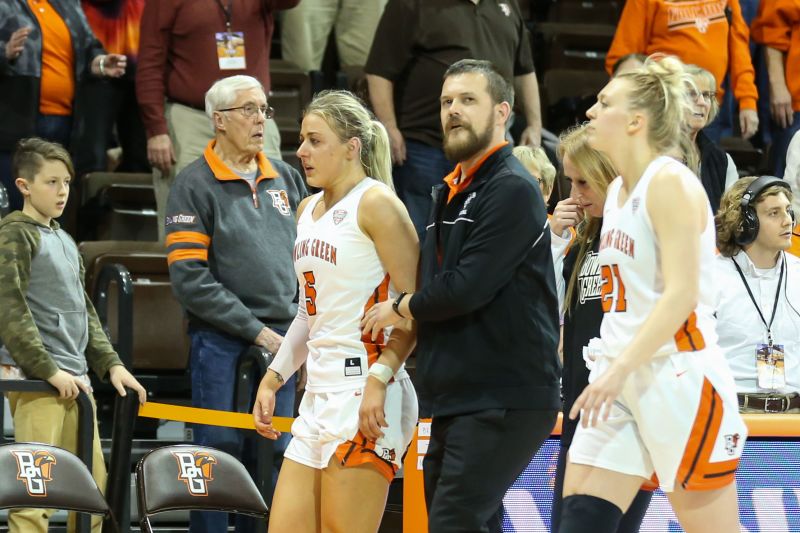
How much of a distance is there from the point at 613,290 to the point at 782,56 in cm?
551

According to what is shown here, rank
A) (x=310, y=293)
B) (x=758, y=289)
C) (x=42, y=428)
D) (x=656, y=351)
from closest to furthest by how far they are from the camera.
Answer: (x=656, y=351) → (x=310, y=293) → (x=42, y=428) → (x=758, y=289)

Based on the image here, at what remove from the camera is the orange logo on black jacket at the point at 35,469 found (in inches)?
160

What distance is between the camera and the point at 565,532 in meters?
3.20

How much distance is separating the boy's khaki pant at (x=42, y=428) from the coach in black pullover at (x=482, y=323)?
68.2 inches

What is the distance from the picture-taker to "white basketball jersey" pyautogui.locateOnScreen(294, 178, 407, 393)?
3.86 m

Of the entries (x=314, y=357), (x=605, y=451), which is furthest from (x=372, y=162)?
(x=605, y=451)

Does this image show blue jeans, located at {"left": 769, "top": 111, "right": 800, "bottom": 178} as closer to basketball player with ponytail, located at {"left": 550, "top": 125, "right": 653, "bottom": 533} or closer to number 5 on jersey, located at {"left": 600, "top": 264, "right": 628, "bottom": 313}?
basketball player with ponytail, located at {"left": 550, "top": 125, "right": 653, "bottom": 533}

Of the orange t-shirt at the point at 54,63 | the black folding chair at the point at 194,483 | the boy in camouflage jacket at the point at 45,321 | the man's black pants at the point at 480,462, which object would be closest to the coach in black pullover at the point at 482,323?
the man's black pants at the point at 480,462

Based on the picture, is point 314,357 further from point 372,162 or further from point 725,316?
point 725,316

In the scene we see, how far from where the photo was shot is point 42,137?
693 centimetres

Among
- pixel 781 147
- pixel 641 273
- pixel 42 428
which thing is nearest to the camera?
pixel 641 273

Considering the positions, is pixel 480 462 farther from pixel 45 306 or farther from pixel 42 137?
pixel 42 137

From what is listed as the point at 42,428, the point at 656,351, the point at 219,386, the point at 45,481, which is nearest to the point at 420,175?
the point at 219,386

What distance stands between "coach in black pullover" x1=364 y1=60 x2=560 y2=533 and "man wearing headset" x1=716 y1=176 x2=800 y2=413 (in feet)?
6.71
